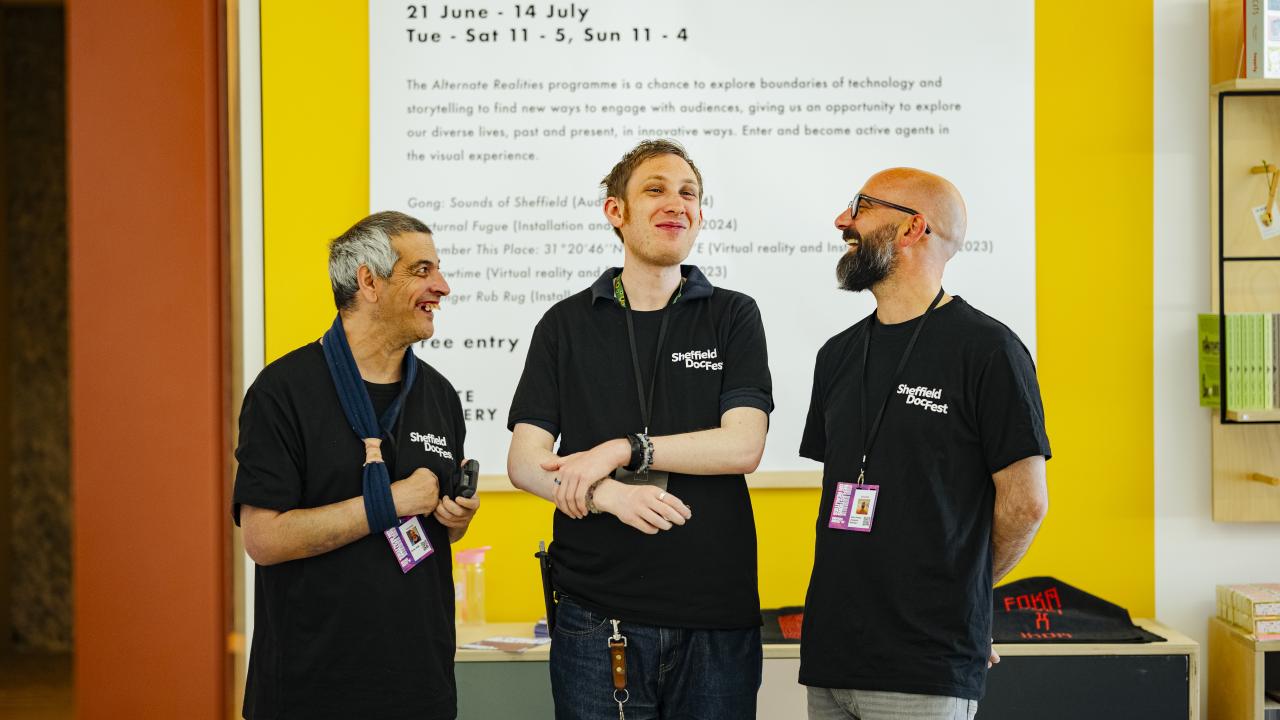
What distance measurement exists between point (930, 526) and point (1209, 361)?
6.53 feet

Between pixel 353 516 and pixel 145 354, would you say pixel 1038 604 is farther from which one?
pixel 145 354

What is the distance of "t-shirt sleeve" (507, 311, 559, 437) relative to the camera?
2.33 m

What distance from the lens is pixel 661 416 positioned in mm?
2273

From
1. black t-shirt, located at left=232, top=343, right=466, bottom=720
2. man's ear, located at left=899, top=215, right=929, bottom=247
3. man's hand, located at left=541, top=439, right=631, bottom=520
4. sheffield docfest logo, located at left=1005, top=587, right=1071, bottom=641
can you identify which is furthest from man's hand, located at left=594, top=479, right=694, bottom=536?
sheffield docfest logo, located at left=1005, top=587, right=1071, bottom=641

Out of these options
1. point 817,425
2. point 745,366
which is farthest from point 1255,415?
point 745,366

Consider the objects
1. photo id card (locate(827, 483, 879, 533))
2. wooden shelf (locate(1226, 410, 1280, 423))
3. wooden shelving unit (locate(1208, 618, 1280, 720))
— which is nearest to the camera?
photo id card (locate(827, 483, 879, 533))

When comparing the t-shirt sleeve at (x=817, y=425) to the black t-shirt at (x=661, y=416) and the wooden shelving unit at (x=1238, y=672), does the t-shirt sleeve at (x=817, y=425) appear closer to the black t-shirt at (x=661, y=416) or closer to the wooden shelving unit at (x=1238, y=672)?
the black t-shirt at (x=661, y=416)

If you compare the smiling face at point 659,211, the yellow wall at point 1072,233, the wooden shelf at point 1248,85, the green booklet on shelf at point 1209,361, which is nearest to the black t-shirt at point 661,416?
the smiling face at point 659,211

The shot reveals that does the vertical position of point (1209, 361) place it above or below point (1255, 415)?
above

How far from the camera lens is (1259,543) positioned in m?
3.72

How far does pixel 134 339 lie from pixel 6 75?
3.62 m

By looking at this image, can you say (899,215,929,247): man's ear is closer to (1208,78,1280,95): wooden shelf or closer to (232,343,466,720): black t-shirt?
(232,343,466,720): black t-shirt

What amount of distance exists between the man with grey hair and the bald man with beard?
0.77m

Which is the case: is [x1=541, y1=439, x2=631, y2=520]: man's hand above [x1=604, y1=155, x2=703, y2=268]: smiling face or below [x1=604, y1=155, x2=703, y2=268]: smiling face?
below
